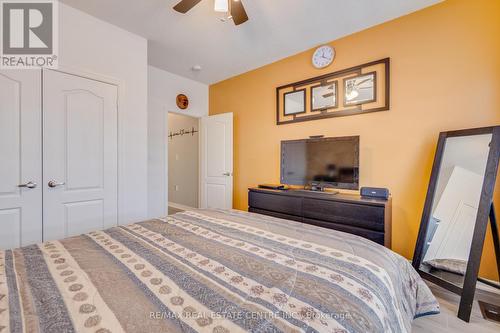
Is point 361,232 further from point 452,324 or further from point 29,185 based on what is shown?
point 29,185

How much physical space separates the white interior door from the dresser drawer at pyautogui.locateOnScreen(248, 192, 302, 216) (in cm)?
87

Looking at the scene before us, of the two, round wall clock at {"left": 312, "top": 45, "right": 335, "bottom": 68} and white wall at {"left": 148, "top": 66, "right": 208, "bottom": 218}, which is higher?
round wall clock at {"left": 312, "top": 45, "right": 335, "bottom": 68}

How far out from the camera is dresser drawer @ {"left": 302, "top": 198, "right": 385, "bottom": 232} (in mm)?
2068

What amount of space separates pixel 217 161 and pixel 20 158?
247 centimetres

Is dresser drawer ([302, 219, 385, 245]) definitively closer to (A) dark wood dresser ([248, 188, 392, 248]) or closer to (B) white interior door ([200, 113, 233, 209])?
(A) dark wood dresser ([248, 188, 392, 248])

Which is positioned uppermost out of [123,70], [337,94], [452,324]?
[123,70]

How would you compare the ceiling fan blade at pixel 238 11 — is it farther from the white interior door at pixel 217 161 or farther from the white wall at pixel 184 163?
the white wall at pixel 184 163

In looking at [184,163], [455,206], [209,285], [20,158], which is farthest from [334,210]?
[184,163]

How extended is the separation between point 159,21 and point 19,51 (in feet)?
4.29

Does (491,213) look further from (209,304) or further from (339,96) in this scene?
(209,304)

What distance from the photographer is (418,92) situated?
2.30m

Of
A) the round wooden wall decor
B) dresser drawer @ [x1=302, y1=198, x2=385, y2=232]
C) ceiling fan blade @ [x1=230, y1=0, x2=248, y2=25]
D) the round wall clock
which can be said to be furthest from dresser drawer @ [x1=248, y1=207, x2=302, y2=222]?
the round wooden wall decor

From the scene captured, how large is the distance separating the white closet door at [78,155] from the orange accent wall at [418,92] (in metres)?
2.46

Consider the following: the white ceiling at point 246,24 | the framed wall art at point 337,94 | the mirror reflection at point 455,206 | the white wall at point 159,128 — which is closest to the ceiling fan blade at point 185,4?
the white ceiling at point 246,24
